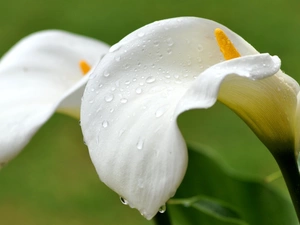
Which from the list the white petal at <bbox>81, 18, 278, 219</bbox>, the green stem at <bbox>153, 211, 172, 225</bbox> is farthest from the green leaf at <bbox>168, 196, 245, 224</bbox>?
the white petal at <bbox>81, 18, 278, 219</bbox>

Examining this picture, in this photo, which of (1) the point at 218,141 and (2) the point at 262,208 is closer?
(2) the point at 262,208

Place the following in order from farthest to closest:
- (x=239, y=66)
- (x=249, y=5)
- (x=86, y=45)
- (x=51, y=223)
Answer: (x=249, y=5)
(x=51, y=223)
(x=86, y=45)
(x=239, y=66)

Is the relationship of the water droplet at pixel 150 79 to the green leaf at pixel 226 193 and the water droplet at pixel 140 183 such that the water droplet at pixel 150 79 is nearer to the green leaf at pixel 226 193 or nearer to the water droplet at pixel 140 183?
the water droplet at pixel 140 183

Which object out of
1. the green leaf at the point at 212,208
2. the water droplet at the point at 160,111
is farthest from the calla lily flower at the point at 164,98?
the green leaf at the point at 212,208

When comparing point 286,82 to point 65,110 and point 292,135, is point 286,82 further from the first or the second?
point 65,110

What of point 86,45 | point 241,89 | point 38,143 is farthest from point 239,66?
point 38,143

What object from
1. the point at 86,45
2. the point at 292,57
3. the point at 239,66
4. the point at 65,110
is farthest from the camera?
the point at 292,57

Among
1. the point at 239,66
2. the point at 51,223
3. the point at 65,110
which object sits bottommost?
the point at 51,223

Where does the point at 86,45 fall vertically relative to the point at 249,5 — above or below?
above
